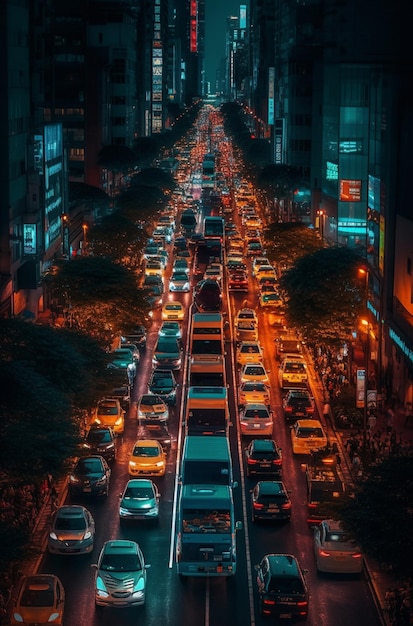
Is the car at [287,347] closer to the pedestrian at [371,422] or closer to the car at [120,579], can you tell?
the pedestrian at [371,422]

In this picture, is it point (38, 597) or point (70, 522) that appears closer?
point (38, 597)

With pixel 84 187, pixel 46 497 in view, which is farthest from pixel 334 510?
pixel 84 187

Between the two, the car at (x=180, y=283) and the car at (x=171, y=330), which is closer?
the car at (x=171, y=330)

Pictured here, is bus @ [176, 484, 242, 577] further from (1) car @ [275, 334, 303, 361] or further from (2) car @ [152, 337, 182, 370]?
(1) car @ [275, 334, 303, 361]

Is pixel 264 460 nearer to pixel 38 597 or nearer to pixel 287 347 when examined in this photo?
pixel 38 597

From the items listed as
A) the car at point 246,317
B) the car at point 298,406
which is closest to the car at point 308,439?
the car at point 298,406

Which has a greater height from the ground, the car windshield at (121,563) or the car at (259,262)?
the car windshield at (121,563)

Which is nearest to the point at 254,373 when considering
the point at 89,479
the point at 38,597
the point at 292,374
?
the point at 292,374
